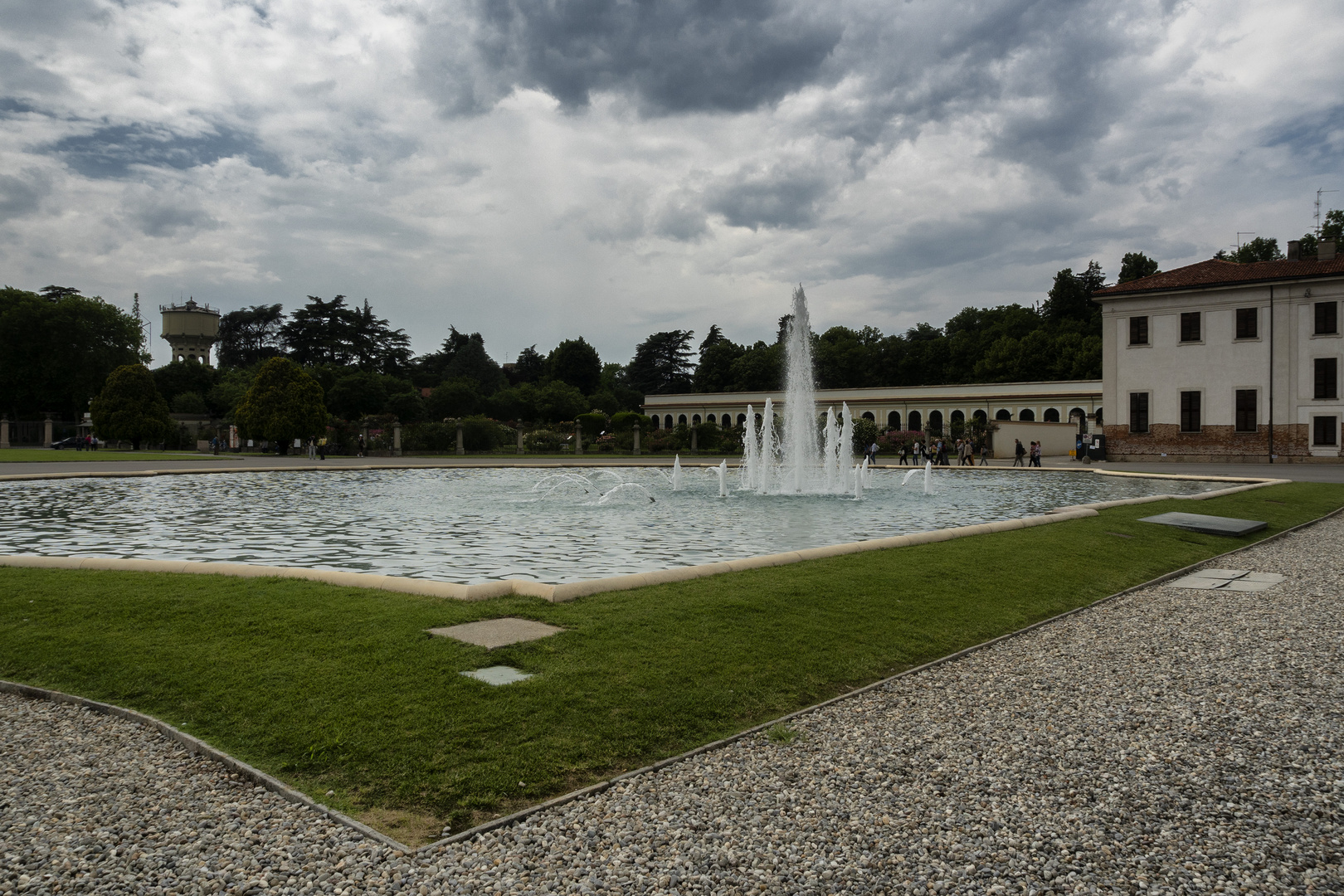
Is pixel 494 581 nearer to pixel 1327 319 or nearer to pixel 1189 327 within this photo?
pixel 1189 327

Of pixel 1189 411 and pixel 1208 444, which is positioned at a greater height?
pixel 1189 411

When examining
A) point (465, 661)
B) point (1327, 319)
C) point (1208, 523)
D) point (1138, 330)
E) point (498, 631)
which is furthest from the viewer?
point (1138, 330)

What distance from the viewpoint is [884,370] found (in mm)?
96000

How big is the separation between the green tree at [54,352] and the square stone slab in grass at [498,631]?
6891 centimetres

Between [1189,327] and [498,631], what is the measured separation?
46605 mm

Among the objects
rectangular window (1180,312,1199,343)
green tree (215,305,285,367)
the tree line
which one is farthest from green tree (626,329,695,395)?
rectangular window (1180,312,1199,343)

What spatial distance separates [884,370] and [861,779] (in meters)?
95.3

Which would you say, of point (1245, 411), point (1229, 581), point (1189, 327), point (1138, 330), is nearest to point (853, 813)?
point (1229, 581)

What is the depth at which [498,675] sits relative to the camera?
5301mm

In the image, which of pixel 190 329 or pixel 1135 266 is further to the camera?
pixel 190 329

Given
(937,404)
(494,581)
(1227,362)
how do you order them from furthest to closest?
(937,404) → (1227,362) → (494,581)

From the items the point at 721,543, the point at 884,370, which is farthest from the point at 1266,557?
the point at 884,370

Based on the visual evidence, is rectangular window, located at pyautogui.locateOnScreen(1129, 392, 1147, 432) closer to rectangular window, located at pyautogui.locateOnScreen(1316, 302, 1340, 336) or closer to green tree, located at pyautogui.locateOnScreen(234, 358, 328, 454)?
rectangular window, located at pyautogui.locateOnScreen(1316, 302, 1340, 336)

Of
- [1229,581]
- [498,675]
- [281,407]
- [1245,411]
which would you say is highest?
[281,407]
